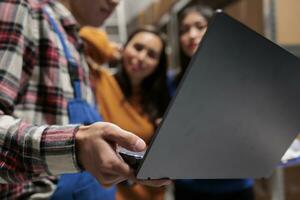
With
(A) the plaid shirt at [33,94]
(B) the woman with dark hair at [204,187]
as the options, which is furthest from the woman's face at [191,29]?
(A) the plaid shirt at [33,94]

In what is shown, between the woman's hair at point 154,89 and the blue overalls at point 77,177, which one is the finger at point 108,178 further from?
the woman's hair at point 154,89

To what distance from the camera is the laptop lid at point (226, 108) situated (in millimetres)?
411

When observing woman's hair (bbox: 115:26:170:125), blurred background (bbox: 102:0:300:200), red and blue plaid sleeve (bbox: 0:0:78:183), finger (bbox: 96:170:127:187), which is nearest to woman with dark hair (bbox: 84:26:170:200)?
woman's hair (bbox: 115:26:170:125)

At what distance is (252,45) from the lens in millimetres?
442

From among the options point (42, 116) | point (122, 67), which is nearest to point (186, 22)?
point (122, 67)

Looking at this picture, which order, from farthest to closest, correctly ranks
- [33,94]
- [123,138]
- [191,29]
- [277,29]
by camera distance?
[277,29], [191,29], [33,94], [123,138]

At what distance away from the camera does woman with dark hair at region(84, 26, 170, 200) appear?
49.6 inches

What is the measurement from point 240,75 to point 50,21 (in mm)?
459

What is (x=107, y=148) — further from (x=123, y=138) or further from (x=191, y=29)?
(x=191, y=29)

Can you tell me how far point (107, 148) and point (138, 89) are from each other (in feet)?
3.36

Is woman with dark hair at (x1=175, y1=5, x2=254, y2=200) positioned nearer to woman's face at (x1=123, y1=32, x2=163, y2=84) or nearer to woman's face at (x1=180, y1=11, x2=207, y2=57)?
woman's face at (x1=180, y1=11, x2=207, y2=57)

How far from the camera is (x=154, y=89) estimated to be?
146 centimetres

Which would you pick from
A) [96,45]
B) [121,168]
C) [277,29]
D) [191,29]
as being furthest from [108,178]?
[277,29]

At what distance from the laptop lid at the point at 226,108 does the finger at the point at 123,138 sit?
16 millimetres
